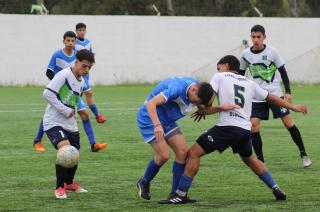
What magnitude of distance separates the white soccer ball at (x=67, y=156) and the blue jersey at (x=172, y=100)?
811 millimetres

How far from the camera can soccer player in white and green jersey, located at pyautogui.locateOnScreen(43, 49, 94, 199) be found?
9602mm

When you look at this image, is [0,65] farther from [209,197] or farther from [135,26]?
[209,197]

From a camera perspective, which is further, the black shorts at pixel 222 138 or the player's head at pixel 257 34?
the player's head at pixel 257 34

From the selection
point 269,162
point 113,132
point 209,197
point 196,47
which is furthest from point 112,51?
point 209,197

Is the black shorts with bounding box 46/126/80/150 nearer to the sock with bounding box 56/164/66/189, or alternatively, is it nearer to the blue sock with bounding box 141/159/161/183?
the sock with bounding box 56/164/66/189

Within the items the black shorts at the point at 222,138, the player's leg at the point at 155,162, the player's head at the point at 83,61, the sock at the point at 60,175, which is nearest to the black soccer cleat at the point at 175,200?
the player's leg at the point at 155,162

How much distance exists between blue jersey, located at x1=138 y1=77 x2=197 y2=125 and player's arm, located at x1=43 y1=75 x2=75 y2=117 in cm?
82

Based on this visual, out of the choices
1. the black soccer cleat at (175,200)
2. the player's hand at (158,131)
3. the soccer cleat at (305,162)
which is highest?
the player's hand at (158,131)

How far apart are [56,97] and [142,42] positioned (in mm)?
26656

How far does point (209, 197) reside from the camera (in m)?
9.52

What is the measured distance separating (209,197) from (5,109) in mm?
13835

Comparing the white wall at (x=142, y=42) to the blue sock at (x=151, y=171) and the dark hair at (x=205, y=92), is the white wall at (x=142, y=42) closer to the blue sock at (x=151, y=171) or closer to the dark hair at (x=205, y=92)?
the blue sock at (x=151, y=171)

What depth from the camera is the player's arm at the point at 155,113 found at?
28.6 ft

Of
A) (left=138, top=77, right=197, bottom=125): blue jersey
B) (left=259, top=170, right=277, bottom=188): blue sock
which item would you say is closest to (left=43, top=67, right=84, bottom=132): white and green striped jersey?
(left=138, top=77, right=197, bottom=125): blue jersey
